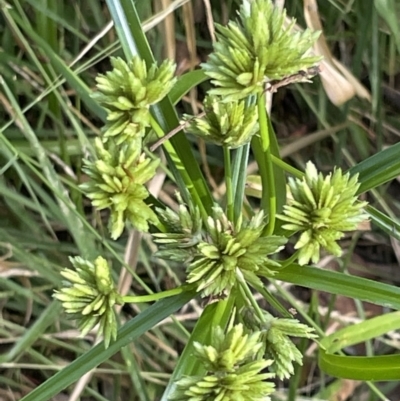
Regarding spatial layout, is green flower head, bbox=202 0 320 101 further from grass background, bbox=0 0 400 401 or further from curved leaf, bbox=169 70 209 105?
grass background, bbox=0 0 400 401

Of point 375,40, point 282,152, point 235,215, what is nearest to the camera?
point 235,215

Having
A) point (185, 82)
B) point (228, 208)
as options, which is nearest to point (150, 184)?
point (185, 82)

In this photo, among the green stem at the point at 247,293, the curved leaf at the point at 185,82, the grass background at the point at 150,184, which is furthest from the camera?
the grass background at the point at 150,184

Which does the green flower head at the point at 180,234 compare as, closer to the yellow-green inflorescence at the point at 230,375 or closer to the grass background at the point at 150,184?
the yellow-green inflorescence at the point at 230,375

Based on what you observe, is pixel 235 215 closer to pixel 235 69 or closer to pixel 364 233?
pixel 235 69

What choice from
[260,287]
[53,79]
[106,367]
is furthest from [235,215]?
[106,367]

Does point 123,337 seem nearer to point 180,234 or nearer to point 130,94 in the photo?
point 180,234

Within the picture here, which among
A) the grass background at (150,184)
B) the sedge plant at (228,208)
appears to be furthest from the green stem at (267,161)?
the grass background at (150,184)

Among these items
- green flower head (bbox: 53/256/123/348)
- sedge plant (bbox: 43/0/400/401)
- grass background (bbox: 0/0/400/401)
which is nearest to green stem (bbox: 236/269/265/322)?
sedge plant (bbox: 43/0/400/401)
